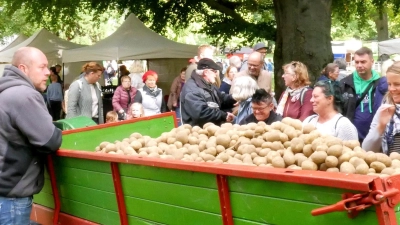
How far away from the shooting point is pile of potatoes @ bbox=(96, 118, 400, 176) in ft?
9.82

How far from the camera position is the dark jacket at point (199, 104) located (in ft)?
19.7

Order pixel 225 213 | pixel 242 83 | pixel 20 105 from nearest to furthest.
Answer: pixel 225 213
pixel 20 105
pixel 242 83

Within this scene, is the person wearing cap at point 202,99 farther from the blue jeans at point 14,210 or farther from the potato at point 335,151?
the potato at point 335,151

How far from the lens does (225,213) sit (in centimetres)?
277

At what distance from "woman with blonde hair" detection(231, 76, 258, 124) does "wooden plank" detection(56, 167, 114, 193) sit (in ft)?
7.04

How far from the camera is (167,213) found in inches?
125

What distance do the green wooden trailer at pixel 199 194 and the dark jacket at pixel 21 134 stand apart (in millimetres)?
272

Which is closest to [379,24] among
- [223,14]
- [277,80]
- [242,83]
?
[223,14]

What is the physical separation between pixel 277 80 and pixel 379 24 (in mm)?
16215

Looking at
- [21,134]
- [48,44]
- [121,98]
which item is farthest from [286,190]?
[48,44]

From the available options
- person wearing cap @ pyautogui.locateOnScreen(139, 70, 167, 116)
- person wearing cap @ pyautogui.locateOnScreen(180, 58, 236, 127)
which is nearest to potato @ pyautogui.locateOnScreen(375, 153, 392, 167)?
person wearing cap @ pyautogui.locateOnScreen(180, 58, 236, 127)

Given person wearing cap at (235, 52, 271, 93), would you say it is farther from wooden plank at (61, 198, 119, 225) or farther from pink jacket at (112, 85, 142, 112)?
pink jacket at (112, 85, 142, 112)

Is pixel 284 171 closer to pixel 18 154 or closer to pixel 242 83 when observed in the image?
pixel 18 154

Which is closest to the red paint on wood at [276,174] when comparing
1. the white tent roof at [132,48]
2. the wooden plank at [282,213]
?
the wooden plank at [282,213]
